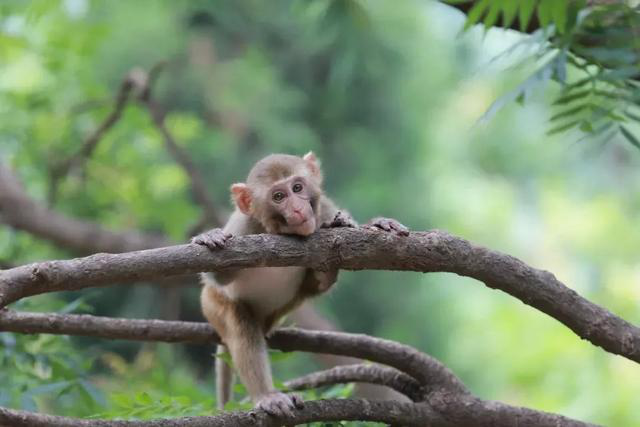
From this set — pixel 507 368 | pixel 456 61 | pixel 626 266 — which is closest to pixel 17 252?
pixel 507 368

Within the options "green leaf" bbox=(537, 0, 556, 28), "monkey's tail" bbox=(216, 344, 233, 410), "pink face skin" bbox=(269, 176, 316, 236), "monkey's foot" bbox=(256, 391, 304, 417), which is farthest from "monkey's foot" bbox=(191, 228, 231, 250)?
"monkey's tail" bbox=(216, 344, 233, 410)

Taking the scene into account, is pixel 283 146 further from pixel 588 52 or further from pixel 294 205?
pixel 588 52

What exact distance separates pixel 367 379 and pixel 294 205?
0.81 metres

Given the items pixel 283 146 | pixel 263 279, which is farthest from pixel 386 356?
pixel 283 146

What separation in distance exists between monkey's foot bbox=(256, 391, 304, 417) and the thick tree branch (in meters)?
0.28

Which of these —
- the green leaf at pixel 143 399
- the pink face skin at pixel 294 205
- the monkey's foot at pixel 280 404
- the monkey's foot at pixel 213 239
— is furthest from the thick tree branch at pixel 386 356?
the monkey's foot at pixel 213 239

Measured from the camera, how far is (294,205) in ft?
9.62

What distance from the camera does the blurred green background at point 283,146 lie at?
20.4 feet

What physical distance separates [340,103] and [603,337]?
5.10 m

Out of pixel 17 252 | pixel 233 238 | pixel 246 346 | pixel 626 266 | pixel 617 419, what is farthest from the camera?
pixel 626 266

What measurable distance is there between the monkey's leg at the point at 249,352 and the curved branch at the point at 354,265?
71 cm

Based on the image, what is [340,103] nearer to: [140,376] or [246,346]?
[140,376]

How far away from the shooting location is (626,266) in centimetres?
944

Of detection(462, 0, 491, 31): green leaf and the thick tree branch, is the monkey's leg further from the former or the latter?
detection(462, 0, 491, 31): green leaf
